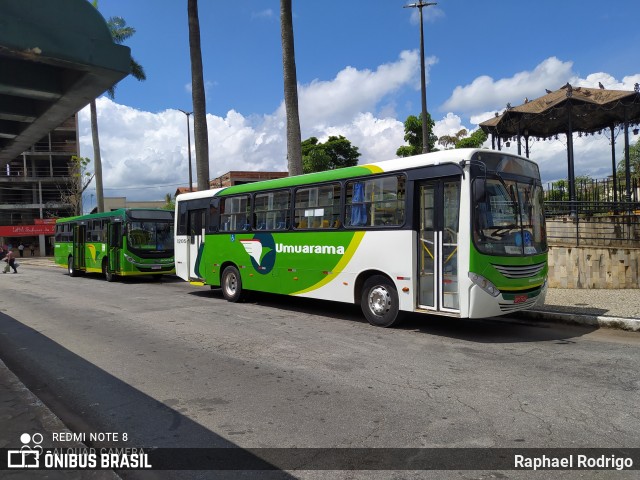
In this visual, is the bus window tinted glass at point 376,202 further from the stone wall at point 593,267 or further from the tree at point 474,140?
the tree at point 474,140

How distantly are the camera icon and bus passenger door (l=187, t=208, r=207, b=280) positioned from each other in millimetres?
10564

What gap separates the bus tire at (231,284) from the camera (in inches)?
513

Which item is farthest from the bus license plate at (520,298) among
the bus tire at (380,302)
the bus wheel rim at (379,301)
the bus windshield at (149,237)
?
the bus windshield at (149,237)

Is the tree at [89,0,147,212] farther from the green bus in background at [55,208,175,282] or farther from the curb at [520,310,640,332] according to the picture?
the curb at [520,310,640,332]

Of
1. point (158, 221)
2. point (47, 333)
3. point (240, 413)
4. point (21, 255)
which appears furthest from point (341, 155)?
point (240, 413)

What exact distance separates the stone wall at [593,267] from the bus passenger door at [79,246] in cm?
2006

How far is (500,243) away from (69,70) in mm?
6709

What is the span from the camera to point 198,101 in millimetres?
20719

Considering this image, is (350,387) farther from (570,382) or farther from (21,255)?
A: (21,255)

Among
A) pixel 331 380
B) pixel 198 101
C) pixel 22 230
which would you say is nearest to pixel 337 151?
pixel 198 101

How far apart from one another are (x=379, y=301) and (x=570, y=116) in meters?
12.4

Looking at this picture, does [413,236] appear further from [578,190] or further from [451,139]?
[451,139]

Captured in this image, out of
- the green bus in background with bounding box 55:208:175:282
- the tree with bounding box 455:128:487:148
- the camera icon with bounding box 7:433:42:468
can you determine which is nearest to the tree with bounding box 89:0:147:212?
the green bus in background with bounding box 55:208:175:282

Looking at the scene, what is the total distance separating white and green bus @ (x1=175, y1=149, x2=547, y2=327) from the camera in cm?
806
